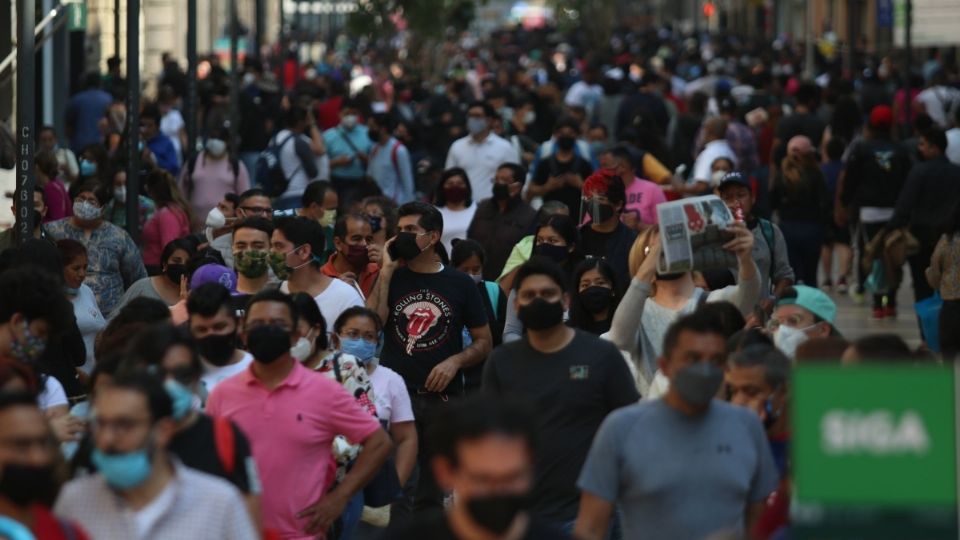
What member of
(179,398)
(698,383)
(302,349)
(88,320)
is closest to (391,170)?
(88,320)

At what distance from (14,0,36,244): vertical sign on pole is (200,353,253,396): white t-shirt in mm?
3989

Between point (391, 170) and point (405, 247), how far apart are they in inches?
362

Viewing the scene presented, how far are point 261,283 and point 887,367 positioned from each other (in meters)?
5.92

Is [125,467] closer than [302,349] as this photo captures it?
Yes

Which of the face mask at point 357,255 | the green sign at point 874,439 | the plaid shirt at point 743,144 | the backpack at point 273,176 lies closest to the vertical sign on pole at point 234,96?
the backpack at point 273,176

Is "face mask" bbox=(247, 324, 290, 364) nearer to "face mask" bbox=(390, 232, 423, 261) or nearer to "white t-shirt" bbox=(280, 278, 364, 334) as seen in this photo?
"white t-shirt" bbox=(280, 278, 364, 334)

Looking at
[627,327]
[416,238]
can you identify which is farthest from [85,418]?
[416,238]

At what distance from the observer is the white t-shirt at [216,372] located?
28.5 ft

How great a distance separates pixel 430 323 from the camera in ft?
36.4

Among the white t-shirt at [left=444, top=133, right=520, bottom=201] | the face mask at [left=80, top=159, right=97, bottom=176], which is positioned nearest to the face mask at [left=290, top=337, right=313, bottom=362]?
the face mask at [left=80, top=159, right=97, bottom=176]

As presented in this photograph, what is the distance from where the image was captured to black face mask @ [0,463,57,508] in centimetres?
621

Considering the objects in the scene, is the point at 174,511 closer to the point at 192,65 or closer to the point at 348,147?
the point at 192,65

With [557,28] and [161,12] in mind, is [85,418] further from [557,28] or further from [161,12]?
[557,28]

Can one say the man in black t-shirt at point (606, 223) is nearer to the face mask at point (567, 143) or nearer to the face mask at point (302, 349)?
the face mask at point (302, 349)
